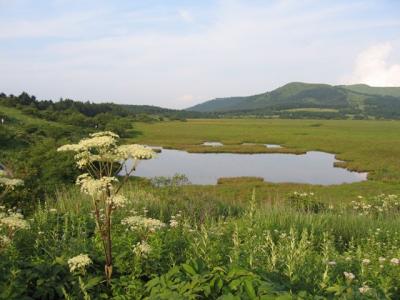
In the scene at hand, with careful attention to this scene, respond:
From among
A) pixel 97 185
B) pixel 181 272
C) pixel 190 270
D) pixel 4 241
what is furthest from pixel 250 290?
pixel 4 241

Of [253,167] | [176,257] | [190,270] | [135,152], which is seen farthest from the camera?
[253,167]

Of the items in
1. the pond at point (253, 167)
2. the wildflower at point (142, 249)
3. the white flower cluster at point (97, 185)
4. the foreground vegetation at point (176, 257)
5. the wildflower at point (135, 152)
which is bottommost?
the pond at point (253, 167)

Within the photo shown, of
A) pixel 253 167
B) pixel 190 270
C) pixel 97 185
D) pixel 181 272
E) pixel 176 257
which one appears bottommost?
pixel 253 167

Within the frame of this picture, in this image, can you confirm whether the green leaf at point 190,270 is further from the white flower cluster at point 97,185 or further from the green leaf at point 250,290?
the white flower cluster at point 97,185

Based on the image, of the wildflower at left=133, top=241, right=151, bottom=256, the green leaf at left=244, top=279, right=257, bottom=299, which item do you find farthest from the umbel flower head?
the green leaf at left=244, top=279, right=257, bottom=299

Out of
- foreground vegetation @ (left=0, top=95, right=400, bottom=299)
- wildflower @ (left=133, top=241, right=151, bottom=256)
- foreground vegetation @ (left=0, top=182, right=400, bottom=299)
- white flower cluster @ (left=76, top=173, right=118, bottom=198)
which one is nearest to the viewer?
foreground vegetation @ (left=0, top=182, right=400, bottom=299)

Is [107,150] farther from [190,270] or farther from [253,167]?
[253,167]

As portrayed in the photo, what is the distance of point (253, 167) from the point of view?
5447cm

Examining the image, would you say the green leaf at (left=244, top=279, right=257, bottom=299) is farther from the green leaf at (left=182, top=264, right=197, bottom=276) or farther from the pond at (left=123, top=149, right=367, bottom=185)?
the pond at (left=123, top=149, right=367, bottom=185)

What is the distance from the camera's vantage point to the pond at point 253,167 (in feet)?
151

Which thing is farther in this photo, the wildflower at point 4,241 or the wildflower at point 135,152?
the wildflower at point 4,241

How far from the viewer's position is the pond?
45.9 meters

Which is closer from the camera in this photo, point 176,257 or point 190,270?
point 190,270

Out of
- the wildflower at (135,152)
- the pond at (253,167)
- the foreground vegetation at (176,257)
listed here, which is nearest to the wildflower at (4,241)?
the foreground vegetation at (176,257)
